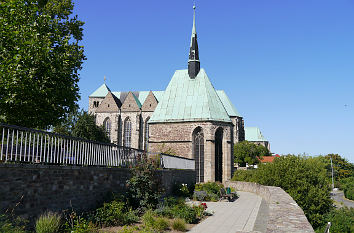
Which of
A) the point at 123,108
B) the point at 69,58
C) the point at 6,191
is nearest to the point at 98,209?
the point at 6,191

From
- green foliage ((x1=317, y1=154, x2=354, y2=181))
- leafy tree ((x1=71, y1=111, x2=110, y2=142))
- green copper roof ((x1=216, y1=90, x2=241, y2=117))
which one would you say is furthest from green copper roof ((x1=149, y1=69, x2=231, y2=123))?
green foliage ((x1=317, y1=154, x2=354, y2=181))

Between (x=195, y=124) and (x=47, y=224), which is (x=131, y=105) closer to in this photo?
(x=195, y=124)

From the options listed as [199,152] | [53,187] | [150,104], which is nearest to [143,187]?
[53,187]

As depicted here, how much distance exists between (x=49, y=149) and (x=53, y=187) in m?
1.15

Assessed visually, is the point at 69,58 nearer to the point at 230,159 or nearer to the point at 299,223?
the point at 299,223

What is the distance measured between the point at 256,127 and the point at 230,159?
2409 inches

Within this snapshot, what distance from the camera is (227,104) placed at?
59.7 meters

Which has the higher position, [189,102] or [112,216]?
[189,102]

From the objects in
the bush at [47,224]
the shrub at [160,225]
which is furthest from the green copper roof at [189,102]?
the bush at [47,224]

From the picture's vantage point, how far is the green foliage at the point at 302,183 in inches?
910

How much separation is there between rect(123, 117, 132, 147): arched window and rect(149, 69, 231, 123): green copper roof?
87.8 ft

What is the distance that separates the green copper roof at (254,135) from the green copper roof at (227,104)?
101 feet

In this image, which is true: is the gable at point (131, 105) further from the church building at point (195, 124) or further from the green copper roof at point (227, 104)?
the church building at point (195, 124)

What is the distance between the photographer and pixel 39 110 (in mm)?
15586
